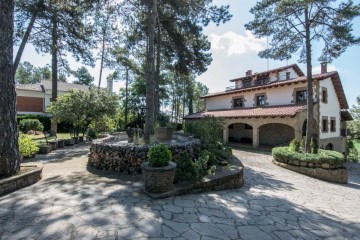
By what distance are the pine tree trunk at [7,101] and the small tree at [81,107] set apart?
28.8 ft

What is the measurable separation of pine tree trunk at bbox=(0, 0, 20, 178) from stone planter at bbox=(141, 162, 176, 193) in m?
3.17

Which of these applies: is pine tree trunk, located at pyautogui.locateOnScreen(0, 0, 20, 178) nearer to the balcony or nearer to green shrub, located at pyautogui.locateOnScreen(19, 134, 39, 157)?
green shrub, located at pyautogui.locateOnScreen(19, 134, 39, 157)

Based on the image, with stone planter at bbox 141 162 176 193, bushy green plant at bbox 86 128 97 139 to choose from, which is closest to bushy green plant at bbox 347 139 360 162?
bushy green plant at bbox 86 128 97 139

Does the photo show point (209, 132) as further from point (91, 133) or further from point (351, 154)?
point (351, 154)

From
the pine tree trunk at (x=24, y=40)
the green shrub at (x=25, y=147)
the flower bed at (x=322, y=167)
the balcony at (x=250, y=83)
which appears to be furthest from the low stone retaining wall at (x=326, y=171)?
the pine tree trunk at (x=24, y=40)

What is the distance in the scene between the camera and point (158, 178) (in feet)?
15.0

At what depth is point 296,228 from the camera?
12.1 feet

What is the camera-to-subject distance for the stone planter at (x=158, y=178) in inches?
178

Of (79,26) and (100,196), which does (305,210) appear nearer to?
(100,196)

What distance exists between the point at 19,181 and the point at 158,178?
3222 millimetres

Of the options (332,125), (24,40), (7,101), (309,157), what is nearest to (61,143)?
(24,40)

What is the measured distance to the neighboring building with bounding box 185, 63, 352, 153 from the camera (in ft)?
54.7

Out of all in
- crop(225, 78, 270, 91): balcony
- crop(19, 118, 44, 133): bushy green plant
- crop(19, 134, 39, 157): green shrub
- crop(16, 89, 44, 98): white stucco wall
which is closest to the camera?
crop(19, 134, 39, 157): green shrub

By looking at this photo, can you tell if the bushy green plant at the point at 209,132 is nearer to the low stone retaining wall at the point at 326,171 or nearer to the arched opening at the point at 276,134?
the low stone retaining wall at the point at 326,171
